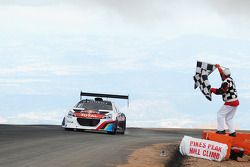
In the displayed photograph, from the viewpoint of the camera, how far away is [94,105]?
77.7 feet

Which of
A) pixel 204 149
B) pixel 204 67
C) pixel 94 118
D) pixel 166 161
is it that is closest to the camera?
pixel 166 161

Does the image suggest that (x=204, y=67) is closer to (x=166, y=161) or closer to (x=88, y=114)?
(x=166, y=161)

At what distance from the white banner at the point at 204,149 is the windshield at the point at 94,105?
10.2 metres

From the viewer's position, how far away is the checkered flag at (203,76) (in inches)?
545

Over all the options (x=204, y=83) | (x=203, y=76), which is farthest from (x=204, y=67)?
(x=204, y=83)

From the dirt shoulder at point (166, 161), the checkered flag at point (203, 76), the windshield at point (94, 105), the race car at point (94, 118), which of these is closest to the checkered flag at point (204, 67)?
the checkered flag at point (203, 76)

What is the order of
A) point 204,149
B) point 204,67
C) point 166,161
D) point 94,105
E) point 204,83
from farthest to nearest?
point 94,105
point 204,67
point 204,83
point 204,149
point 166,161

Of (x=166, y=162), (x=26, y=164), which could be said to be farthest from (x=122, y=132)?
(x=26, y=164)

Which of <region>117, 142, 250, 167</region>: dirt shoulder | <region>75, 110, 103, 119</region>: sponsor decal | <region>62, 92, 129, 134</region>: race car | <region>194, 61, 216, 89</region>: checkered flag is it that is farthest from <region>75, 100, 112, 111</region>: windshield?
<region>194, 61, 216, 89</region>: checkered flag

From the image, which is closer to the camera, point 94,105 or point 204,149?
point 204,149

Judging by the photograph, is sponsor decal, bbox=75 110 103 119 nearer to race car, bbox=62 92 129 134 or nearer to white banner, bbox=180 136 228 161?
race car, bbox=62 92 129 134

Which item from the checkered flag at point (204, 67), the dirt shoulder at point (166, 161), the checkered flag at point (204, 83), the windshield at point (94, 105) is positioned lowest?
the dirt shoulder at point (166, 161)

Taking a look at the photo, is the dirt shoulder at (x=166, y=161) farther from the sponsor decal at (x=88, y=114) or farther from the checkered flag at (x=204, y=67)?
the sponsor decal at (x=88, y=114)

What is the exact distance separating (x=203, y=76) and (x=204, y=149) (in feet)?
6.12
